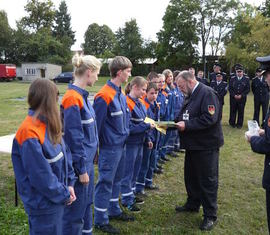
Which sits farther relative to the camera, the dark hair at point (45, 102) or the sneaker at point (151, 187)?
the sneaker at point (151, 187)

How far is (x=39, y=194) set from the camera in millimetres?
2334

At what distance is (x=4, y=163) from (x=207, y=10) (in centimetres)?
4551

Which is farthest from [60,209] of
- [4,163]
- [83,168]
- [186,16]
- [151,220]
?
[186,16]

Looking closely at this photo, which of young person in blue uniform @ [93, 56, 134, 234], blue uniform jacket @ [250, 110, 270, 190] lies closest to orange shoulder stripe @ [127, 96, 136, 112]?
young person in blue uniform @ [93, 56, 134, 234]

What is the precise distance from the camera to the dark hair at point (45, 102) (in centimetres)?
232

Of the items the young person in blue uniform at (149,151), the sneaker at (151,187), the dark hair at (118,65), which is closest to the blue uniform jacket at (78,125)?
the dark hair at (118,65)

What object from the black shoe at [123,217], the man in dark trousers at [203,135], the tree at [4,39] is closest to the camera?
the man in dark trousers at [203,135]

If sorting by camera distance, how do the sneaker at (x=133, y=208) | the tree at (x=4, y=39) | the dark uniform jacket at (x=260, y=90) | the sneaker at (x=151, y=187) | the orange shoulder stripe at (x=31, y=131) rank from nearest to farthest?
the orange shoulder stripe at (x=31, y=131) < the sneaker at (x=133, y=208) < the sneaker at (x=151, y=187) < the dark uniform jacket at (x=260, y=90) < the tree at (x=4, y=39)

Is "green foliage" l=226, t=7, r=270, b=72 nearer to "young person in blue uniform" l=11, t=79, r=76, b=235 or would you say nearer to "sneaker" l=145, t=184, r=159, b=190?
"sneaker" l=145, t=184, r=159, b=190

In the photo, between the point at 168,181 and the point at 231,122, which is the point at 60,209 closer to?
the point at 168,181

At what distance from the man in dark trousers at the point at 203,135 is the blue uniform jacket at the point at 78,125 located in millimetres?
1473

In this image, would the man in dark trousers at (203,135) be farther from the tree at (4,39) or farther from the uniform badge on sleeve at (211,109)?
the tree at (4,39)

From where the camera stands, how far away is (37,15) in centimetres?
5769

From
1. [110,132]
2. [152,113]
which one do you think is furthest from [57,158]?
[152,113]
